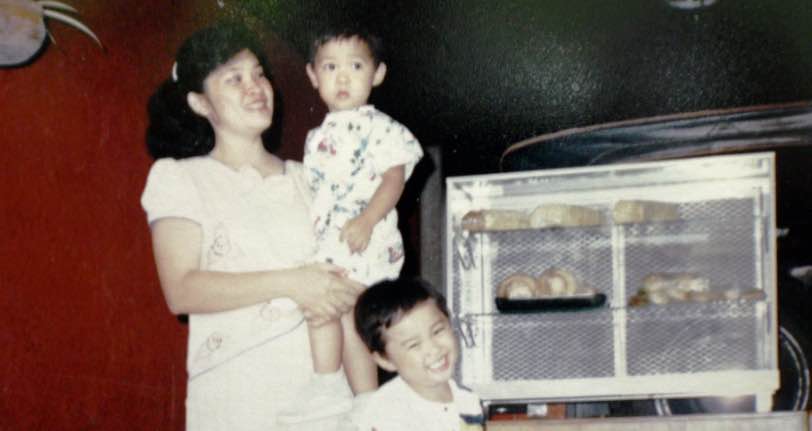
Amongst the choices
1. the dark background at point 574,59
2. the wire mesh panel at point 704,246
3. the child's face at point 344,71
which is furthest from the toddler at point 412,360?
the wire mesh panel at point 704,246

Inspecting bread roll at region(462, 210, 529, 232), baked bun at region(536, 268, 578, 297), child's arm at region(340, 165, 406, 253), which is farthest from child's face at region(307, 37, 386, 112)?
baked bun at region(536, 268, 578, 297)

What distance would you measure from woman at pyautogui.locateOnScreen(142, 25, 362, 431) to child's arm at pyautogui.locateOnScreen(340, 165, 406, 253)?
2.1 inches

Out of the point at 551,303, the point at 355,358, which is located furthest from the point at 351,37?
the point at 551,303

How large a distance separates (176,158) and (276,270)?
0.28m

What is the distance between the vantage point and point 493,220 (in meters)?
1.98

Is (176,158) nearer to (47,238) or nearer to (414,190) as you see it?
(47,238)

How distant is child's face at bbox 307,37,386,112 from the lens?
4.42 ft

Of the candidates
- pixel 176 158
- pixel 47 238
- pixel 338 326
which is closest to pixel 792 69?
pixel 338 326

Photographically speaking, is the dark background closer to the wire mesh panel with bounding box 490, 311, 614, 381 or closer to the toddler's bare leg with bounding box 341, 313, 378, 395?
the wire mesh panel with bounding box 490, 311, 614, 381

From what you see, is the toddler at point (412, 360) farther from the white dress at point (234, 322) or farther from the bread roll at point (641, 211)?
the bread roll at point (641, 211)

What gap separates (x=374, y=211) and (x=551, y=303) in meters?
0.77

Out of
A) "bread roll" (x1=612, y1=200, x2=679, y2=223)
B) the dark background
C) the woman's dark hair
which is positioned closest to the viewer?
the woman's dark hair

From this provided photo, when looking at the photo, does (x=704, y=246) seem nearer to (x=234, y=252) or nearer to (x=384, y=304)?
(x=384, y=304)

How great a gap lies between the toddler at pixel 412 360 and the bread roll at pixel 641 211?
81cm
